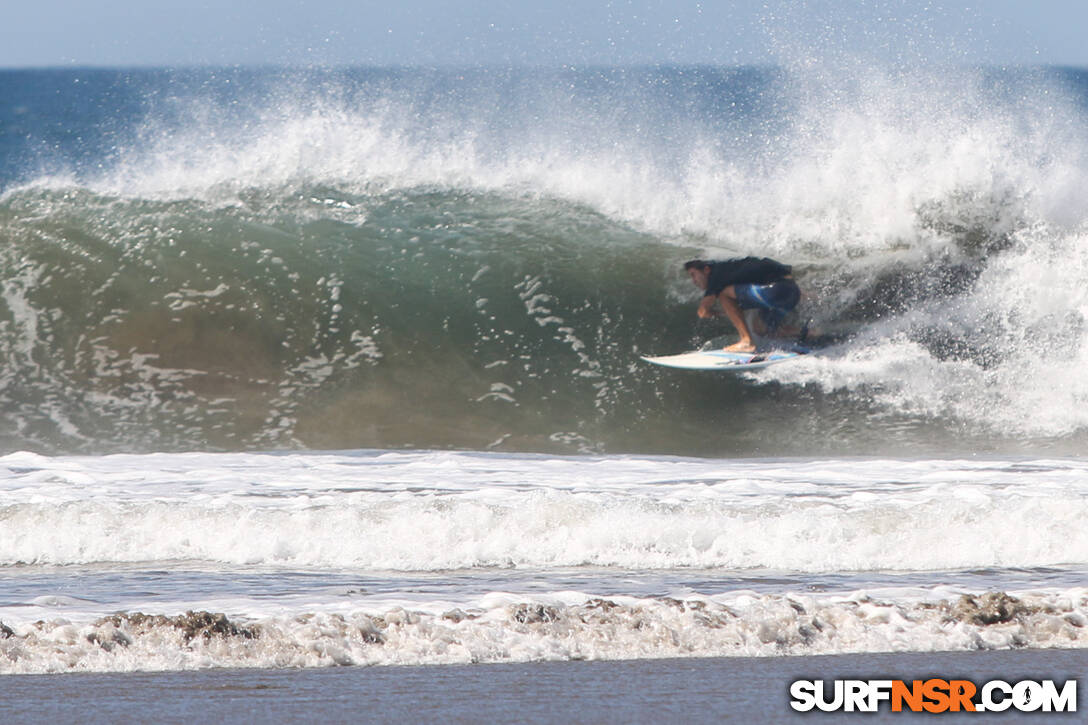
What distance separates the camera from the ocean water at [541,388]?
4234mm

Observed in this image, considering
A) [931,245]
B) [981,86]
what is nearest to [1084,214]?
[931,245]

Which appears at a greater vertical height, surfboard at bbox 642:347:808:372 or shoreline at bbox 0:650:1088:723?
surfboard at bbox 642:347:808:372

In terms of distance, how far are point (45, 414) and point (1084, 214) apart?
8.72 m

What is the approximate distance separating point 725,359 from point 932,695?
592 centimetres

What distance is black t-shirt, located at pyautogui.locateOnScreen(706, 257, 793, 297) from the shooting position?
9969mm

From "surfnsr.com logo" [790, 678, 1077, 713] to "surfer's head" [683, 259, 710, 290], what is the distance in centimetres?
698

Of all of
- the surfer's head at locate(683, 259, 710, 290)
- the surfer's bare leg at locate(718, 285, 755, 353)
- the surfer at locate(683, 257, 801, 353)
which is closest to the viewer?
the surfer's bare leg at locate(718, 285, 755, 353)

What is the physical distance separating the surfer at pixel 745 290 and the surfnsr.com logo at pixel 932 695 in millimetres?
5803

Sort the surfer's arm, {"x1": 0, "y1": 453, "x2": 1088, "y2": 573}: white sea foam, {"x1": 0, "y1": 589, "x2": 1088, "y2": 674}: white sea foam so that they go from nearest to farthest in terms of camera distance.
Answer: {"x1": 0, "y1": 589, "x2": 1088, "y2": 674}: white sea foam
{"x1": 0, "y1": 453, "x2": 1088, "y2": 573}: white sea foam
the surfer's arm

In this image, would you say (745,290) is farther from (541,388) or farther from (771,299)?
(541,388)

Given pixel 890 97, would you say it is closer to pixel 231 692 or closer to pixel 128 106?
pixel 231 692

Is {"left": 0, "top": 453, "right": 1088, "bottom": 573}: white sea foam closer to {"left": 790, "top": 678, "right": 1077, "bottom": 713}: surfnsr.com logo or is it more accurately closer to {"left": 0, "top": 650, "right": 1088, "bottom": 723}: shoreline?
{"left": 0, "top": 650, "right": 1088, "bottom": 723}: shoreline

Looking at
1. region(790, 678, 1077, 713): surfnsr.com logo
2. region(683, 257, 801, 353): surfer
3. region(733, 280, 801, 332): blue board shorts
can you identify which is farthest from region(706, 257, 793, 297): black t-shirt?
region(790, 678, 1077, 713): surfnsr.com logo

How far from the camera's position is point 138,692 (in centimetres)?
339
